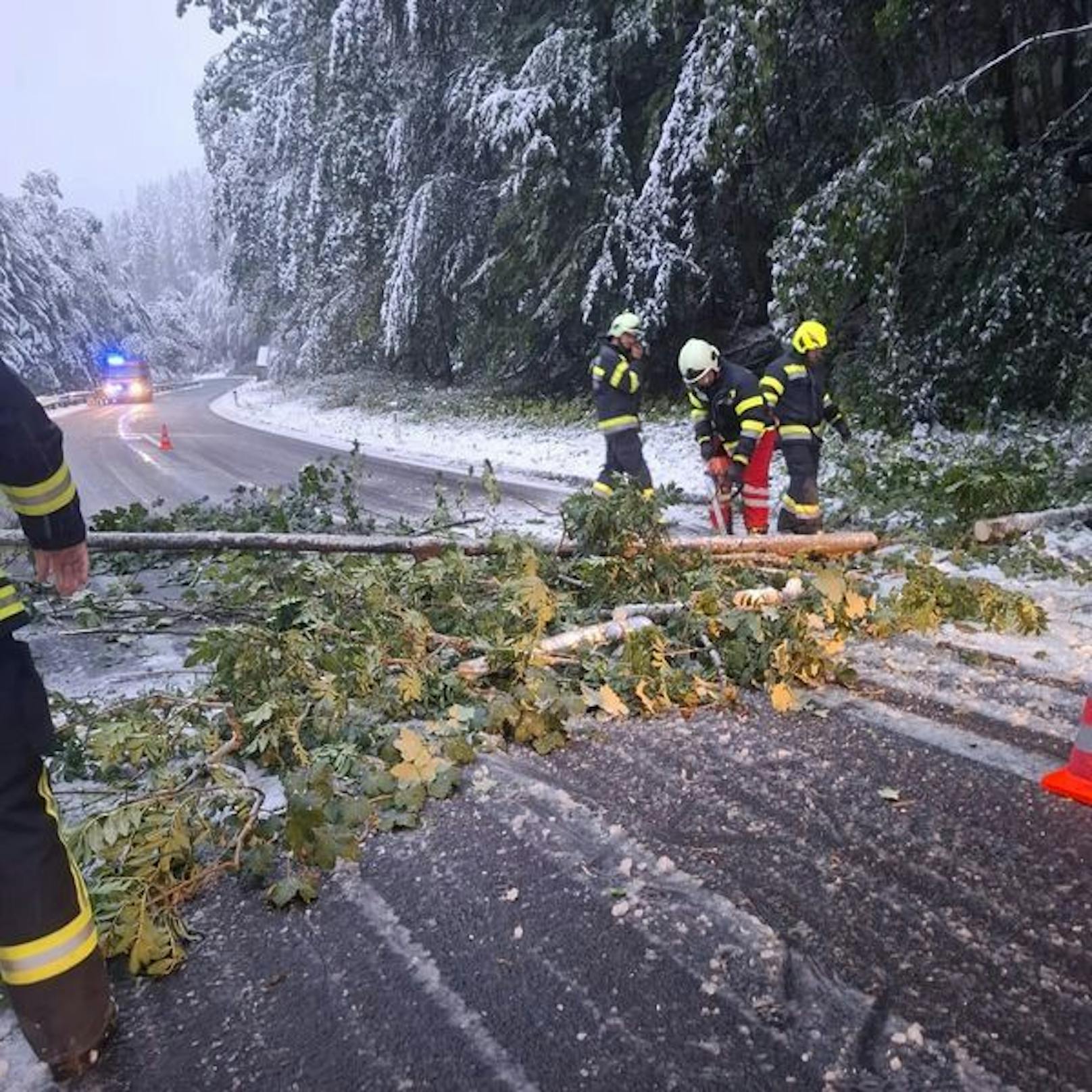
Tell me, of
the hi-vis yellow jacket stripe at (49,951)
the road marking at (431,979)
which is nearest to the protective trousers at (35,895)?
the hi-vis yellow jacket stripe at (49,951)

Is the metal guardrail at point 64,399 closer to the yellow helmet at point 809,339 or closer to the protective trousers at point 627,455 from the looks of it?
the protective trousers at point 627,455

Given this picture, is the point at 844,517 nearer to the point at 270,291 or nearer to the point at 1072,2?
the point at 1072,2

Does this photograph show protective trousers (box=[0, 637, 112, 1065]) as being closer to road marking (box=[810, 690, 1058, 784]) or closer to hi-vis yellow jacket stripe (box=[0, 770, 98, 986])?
hi-vis yellow jacket stripe (box=[0, 770, 98, 986])

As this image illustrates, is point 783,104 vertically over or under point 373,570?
over

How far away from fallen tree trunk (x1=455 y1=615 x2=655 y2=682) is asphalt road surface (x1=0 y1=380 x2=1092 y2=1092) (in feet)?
1.95

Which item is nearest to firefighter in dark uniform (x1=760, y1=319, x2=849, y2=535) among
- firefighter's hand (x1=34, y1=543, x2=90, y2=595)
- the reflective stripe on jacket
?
the reflective stripe on jacket

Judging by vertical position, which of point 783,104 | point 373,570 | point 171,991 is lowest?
point 171,991

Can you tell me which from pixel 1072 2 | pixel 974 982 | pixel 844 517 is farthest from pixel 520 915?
pixel 1072 2

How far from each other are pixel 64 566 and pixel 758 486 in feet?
17.7

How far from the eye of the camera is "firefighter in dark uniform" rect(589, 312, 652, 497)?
23.6 feet

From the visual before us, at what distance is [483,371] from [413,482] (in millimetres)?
11639

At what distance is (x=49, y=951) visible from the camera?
2098mm

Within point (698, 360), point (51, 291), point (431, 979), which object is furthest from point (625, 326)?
point (51, 291)

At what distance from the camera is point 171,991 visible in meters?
2.47
